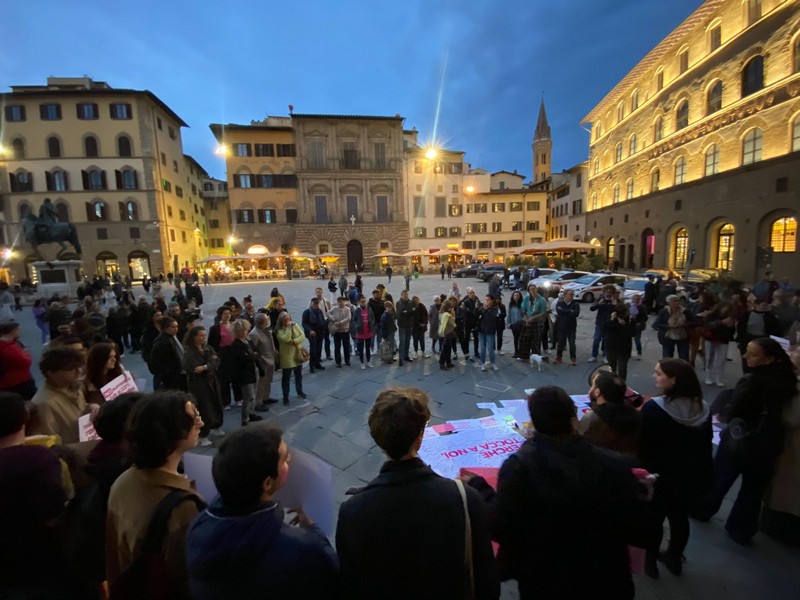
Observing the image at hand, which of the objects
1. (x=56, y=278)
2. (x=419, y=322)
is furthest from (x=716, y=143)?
(x=56, y=278)

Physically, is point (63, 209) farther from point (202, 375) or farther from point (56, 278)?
point (202, 375)

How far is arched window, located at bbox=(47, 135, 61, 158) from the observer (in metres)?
30.2

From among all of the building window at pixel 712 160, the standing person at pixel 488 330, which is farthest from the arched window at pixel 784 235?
the standing person at pixel 488 330

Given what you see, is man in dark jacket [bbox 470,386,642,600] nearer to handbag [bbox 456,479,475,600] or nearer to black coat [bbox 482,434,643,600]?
black coat [bbox 482,434,643,600]

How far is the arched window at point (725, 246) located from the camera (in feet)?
66.1

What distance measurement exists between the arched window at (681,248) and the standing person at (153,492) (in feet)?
93.6

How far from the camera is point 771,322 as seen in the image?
17.8ft

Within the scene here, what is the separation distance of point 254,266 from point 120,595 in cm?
3959

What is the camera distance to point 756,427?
256 cm

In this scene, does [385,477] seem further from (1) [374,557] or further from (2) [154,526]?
(2) [154,526]

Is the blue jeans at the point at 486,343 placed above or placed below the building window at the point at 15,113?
below

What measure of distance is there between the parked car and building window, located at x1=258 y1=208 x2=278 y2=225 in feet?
99.6

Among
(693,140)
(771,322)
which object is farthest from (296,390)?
(693,140)

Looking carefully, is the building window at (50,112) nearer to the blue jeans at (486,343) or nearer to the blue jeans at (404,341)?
the blue jeans at (404,341)
